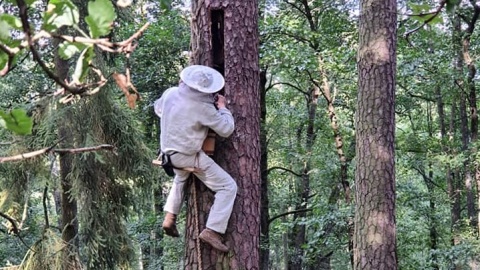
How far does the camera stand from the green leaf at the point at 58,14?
1.97 feet

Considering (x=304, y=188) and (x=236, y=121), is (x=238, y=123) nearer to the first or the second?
(x=236, y=121)

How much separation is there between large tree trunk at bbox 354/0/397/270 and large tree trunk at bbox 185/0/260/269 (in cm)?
225

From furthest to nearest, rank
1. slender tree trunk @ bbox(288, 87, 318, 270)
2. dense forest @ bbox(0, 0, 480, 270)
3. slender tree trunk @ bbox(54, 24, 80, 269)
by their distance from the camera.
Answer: slender tree trunk @ bbox(288, 87, 318, 270)
slender tree trunk @ bbox(54, 24, 80, 269)
dense forest @ bbox(0, 0, 480, 270)

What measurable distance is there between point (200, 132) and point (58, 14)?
2093 millimetres

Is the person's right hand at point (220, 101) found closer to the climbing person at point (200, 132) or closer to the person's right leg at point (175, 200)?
the climbing person at point (200, 132)

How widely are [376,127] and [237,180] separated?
8.08ft

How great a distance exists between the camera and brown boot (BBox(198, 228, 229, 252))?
8.32ft

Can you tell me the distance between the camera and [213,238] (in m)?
2.55

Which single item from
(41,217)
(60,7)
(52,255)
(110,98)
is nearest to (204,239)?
(60,7)

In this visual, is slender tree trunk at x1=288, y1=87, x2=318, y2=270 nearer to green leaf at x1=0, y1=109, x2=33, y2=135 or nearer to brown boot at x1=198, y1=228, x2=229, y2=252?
brown boot at x1=198, y1=228, x2=229, y2=252

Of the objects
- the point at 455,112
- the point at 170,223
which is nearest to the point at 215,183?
the point at 170,223

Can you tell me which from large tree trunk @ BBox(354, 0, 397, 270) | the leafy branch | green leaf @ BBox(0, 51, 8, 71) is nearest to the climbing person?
green leaf @ BBox(0, 51, 8, 71)

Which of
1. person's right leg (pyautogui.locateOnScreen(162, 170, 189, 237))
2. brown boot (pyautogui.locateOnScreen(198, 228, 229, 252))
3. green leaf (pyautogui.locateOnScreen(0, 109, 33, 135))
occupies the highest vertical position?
green leaf (pyautogui.locateOnScreen(0, 109, 33, 135))

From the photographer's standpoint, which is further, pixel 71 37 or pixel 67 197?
pixel 67 197
